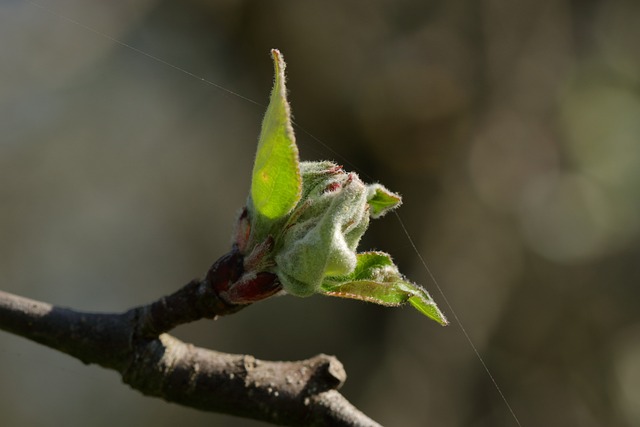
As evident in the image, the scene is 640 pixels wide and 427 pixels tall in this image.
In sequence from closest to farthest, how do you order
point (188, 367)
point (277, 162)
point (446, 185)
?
point (277, 162) → point (188, 367) → point (446, 185)

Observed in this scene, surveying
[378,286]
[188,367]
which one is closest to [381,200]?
[378,286]

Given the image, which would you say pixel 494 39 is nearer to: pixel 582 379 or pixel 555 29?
pixel 555 29

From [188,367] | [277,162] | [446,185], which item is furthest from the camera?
[446,185]

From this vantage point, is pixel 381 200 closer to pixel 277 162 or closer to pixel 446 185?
pixel 277 162

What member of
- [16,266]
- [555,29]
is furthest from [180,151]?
[555,29]

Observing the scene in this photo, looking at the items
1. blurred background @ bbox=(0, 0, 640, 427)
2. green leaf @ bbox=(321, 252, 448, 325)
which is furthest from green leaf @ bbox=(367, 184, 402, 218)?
blurred background @ bbox=(0, 0, 640, 427)

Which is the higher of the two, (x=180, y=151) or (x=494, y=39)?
(x=494, y=39)
